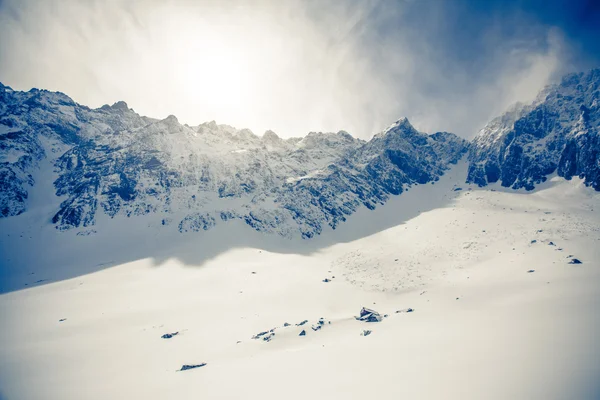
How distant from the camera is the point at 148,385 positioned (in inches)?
1012

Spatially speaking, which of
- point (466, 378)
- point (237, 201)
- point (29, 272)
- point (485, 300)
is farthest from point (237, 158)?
point (466, 378)

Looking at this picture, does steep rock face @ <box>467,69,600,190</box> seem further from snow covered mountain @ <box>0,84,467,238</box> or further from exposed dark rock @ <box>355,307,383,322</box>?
exposed dark rock @ <box>355,307,383,322</box>

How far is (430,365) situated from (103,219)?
113581 millimetres

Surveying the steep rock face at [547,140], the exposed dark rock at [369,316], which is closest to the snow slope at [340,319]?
the exposed dark rock at [369,316]

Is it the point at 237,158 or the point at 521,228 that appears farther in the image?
the point at 237,158

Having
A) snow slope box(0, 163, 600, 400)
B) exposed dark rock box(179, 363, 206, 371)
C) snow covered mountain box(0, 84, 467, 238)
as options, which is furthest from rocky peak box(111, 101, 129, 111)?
exposed dark rock box(179, 363, 206, 371)

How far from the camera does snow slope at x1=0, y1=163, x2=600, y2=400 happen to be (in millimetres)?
20109

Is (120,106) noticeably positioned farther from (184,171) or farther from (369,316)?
(369,316)

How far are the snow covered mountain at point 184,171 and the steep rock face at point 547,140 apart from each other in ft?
85.1

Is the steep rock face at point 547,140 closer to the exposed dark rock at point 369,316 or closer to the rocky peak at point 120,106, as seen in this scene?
the exposed dark rock at point 369,316

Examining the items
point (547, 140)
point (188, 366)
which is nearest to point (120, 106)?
point (188, 366)

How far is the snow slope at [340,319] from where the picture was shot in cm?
2011

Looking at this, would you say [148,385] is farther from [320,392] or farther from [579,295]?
[579,295]

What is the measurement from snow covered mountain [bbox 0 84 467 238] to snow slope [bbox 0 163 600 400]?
27.5m
